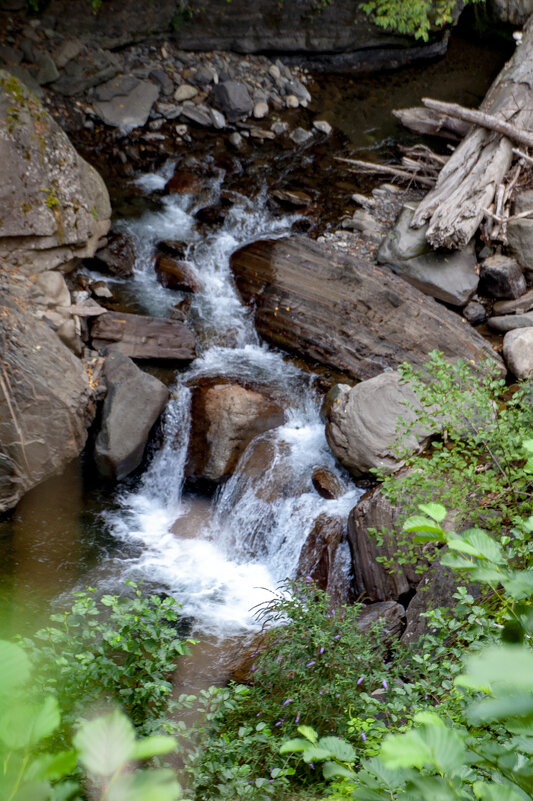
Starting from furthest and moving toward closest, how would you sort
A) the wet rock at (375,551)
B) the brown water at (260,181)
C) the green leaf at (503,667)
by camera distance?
the brown water at (260,181)
the wet rock at (375,551)
the green leaf at (503,667)

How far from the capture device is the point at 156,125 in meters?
10.9

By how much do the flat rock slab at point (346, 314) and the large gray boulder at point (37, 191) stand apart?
2225mm

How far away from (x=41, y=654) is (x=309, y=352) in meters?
5.45

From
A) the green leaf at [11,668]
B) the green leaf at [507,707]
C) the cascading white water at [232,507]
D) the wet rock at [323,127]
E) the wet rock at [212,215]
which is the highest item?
the green leaf at [507,707]

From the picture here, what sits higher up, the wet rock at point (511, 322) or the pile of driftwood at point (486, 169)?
the pile of driftwood at point (486, 169)

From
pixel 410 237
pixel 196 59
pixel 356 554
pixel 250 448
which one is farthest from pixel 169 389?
pixel 196 59

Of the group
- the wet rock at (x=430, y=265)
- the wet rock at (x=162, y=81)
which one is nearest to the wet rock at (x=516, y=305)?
the wet rock at (x=430, y=265)

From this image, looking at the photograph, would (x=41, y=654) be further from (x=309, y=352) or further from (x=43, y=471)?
(x=309, y=352)

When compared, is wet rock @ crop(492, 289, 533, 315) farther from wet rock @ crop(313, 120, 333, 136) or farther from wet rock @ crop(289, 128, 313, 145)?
wet rock @ crop(313, 120, 333, 136)

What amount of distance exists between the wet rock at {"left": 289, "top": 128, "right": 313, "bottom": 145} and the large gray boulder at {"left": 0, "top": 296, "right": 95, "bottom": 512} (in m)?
6.53

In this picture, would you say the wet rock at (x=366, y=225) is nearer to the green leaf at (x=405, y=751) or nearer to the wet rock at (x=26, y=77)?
the wet rock at (x=26, y=77)

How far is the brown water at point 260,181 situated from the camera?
5.78m

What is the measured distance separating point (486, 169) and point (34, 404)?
6483mm

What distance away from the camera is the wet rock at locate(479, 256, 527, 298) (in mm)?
8023
